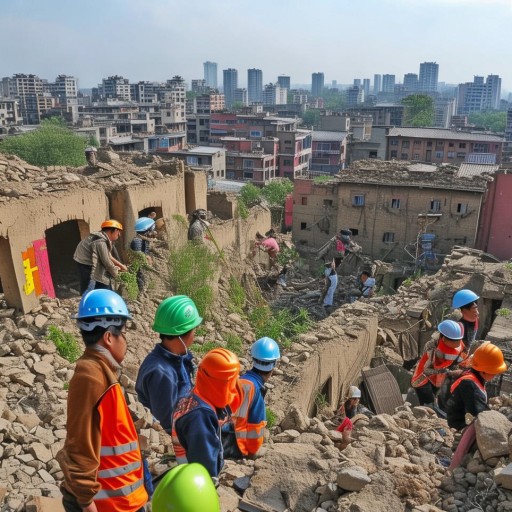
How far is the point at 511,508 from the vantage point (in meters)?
3.76

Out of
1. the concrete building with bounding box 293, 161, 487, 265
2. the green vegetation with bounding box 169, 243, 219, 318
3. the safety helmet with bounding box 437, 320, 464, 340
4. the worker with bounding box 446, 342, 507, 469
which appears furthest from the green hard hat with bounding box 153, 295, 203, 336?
the concrete building with bounding box 293, 161, 487, 265

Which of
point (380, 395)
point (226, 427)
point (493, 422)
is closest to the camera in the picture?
point (226, 427)

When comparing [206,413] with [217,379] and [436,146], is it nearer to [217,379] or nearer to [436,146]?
[217,379]

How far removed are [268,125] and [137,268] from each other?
5881 centimetres

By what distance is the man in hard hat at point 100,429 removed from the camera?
2.62 m

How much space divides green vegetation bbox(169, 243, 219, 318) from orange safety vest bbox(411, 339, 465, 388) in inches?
164

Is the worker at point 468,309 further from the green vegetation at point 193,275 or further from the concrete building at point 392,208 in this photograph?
the concrete building at point 392,208

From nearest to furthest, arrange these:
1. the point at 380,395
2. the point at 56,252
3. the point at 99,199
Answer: the point at 380,395 < the point at 99,199 < the point at 56,252

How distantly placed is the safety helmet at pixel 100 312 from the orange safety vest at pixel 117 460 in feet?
1.22

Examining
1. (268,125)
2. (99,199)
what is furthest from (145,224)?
(268,125)

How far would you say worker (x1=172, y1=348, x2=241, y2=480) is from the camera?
122 inches

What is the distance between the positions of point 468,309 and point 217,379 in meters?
4.49

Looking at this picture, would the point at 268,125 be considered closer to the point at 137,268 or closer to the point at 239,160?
the point at 239,160

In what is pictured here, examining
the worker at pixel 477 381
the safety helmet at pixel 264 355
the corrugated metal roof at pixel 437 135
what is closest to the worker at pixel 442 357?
the worker at pixel 477 381
